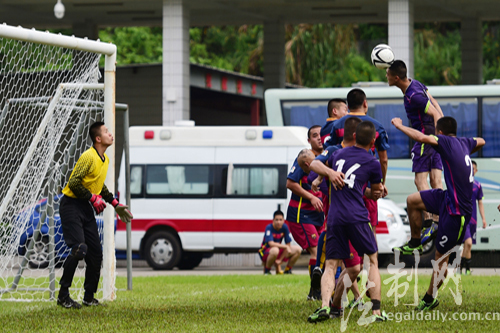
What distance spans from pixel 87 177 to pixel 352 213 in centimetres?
340

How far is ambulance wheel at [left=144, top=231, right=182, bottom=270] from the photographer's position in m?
20.2

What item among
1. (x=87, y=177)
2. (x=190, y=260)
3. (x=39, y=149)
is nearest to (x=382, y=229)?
(x=190, y=260)

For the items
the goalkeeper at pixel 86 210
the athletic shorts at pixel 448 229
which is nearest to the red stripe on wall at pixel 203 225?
the goalkeeper at pixel 86 210

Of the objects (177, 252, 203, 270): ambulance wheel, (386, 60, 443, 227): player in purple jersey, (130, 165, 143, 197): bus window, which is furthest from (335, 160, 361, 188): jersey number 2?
(177, 252, 203, 270): ambulance wheel

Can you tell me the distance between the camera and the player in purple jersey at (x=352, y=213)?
8133 mm

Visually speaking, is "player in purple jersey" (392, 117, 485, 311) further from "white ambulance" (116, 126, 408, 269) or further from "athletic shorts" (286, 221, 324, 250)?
"white ambulance" (116, 126, 408, 269)

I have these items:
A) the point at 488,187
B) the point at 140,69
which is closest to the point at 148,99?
the point at 140,69

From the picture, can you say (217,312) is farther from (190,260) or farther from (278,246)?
(190,260)

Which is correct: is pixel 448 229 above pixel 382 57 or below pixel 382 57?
below

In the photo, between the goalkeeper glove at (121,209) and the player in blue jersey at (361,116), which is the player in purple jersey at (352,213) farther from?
the goalkeeper glove at (121,209)

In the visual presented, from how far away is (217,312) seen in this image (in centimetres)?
945

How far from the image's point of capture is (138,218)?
2041cm

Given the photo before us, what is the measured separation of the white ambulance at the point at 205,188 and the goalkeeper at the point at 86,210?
9.73 meters

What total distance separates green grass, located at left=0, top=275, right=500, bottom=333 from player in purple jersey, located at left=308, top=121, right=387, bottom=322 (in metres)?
0.39
